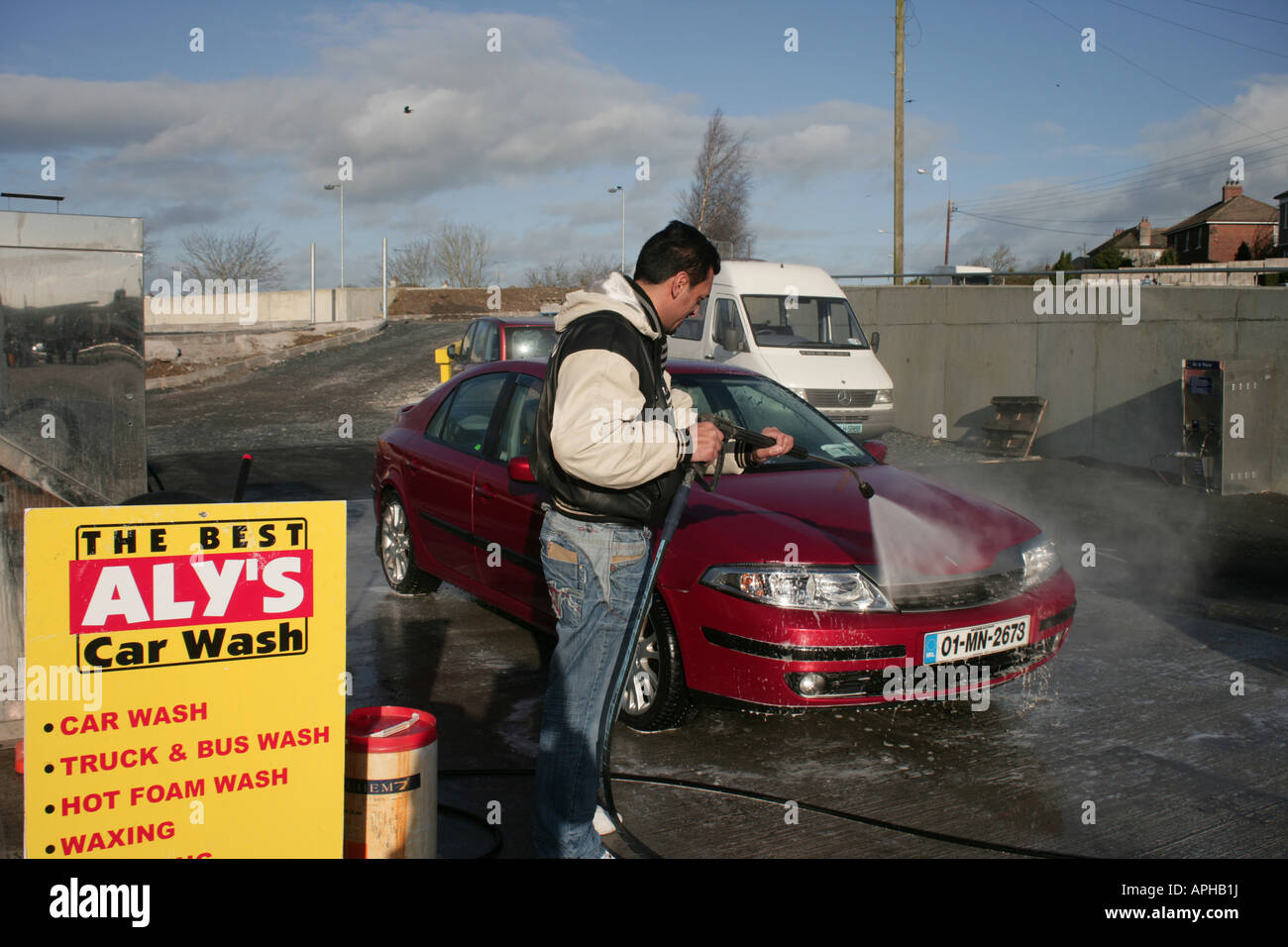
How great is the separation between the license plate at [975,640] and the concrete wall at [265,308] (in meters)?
44.0

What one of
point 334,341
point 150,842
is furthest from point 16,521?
point 334,341

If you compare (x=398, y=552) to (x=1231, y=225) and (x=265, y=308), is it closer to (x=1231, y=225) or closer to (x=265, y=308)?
(x=265, y=308)

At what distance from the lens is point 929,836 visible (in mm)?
3605

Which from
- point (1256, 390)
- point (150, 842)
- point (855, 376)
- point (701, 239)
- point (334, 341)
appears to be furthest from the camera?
point (334, 341)

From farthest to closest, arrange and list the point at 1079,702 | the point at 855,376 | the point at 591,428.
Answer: the point at 855,376 < the point at 1079,702 < the point at 591,428

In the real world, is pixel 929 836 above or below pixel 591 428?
below

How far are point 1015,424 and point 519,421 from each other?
36.8 ft

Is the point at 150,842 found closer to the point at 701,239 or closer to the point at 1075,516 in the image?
the point at 701,239

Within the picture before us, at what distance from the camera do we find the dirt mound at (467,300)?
43.2 m

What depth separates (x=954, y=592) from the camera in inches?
172

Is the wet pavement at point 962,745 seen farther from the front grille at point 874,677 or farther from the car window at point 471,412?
the car window at point 471,412
